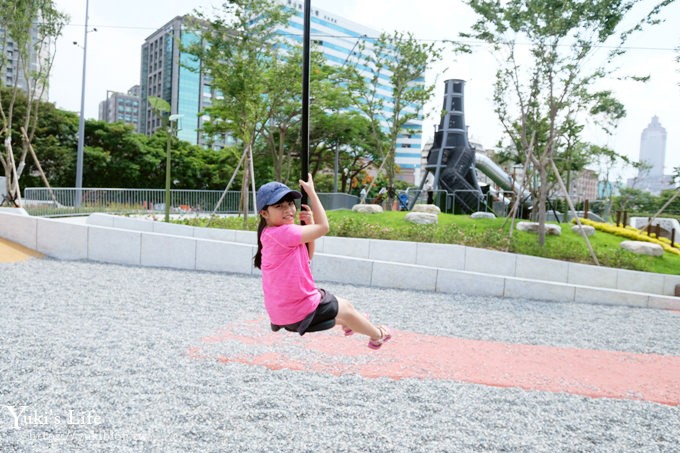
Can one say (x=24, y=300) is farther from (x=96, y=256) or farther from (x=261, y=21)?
(x=261, y=21)

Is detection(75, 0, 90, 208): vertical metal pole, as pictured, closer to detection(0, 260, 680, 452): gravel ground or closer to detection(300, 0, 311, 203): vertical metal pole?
detection(0, 260, 680, 452): gravel ground

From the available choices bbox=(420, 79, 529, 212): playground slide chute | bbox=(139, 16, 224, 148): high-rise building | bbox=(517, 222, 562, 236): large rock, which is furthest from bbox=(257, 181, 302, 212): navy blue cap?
bbox=(139, 16, 224, 148): high-rise building

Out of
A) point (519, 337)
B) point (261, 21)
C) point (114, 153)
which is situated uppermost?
point (261, 21)

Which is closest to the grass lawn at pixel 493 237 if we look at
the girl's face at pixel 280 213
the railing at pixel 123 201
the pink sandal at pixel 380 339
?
the railing at pixel 123 201

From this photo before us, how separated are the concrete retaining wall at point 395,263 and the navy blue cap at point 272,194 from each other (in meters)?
8.12

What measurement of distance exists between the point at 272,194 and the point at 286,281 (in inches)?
23.0

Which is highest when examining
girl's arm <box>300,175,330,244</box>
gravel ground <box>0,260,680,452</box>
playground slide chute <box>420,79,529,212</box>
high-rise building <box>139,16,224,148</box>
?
high-rise building <box>139,16,224,148</box>

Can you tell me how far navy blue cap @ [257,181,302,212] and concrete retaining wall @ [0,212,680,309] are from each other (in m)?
8.12

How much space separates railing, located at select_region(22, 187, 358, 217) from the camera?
2056 cm

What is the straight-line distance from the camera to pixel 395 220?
16.7 meters

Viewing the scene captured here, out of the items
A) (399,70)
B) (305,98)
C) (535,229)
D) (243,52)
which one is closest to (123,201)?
(243,52)

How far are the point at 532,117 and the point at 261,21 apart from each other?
9718 millimetres

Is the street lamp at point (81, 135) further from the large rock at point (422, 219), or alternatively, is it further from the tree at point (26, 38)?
the large rock at point (422, 219)

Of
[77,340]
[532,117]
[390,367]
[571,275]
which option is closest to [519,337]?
[390,367]
